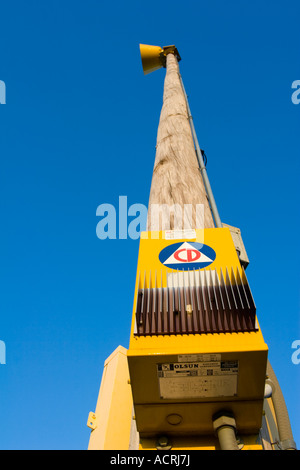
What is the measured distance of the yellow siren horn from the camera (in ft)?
18.2

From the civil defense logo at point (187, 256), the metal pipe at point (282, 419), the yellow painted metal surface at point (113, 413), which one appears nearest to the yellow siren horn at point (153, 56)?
the civil defense logo at point (187, 256)

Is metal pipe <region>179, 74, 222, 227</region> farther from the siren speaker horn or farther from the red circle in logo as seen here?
the siren speaker horn

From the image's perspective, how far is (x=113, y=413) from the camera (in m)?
1.81

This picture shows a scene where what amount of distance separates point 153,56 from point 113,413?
5.71 meters

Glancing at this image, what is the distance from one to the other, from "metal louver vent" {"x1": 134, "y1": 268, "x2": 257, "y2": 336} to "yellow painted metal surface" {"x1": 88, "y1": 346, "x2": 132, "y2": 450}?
0.66 metres

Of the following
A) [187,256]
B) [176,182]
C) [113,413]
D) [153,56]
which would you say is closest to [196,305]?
[187,256]

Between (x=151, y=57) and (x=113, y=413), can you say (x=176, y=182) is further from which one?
(x=151, y=57)

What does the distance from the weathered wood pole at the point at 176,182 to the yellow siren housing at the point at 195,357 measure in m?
0.71

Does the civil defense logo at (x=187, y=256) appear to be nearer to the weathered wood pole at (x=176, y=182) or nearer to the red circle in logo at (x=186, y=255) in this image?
the red circle in logo at (x=186, y=255)

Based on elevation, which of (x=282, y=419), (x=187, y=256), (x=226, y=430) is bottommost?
(x=226, y=430)

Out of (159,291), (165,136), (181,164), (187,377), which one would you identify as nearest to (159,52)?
(165,136)

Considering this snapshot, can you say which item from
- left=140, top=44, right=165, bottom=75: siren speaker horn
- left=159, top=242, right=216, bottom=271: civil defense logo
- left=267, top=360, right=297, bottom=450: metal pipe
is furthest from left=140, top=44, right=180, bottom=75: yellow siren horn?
left=267, top=360, right=297, bottom=450: metal pipe
